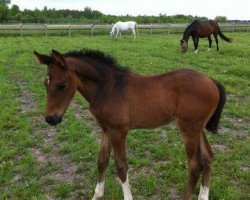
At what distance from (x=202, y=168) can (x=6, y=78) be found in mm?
9549

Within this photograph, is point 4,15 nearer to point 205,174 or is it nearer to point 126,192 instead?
point 126,192

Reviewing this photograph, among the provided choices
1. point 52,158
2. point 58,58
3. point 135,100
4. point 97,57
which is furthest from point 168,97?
point 52,158

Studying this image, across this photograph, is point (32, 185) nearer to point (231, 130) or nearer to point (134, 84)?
point (134, 84)

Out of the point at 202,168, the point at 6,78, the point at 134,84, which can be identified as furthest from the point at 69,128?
the point at 6,78

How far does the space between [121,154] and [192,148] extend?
3.01ft

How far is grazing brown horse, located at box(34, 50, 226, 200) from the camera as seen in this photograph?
4438mm

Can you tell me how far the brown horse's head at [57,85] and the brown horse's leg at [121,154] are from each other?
734 millimetres

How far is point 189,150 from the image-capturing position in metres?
4.51

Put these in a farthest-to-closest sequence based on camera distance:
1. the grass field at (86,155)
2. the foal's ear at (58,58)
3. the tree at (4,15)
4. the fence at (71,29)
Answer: the tree at (4,15)
the fence at (71,29)
the grass field at (86,155)
the foal's ear at (58,58)

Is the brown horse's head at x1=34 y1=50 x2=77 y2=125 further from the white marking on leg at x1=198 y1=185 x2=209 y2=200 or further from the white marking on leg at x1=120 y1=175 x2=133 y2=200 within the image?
the white marking on leg at x1=198 y1=185 x2=209 y2=200

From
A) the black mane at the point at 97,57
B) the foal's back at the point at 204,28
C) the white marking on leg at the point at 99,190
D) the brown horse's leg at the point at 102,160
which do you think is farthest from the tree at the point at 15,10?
the white marking on leg at the point at 99,190

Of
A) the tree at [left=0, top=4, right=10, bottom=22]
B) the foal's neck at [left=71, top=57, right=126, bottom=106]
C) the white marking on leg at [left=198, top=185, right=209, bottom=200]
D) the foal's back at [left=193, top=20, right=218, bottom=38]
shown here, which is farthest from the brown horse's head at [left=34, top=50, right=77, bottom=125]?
the tree at [left=0, top=4, right=10, bottom=22]

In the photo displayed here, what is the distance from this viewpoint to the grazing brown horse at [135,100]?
14.6 feet

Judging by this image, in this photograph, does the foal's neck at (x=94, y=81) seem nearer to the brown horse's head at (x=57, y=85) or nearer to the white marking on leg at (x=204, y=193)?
the brown horse's head at (x=57, y=85)
